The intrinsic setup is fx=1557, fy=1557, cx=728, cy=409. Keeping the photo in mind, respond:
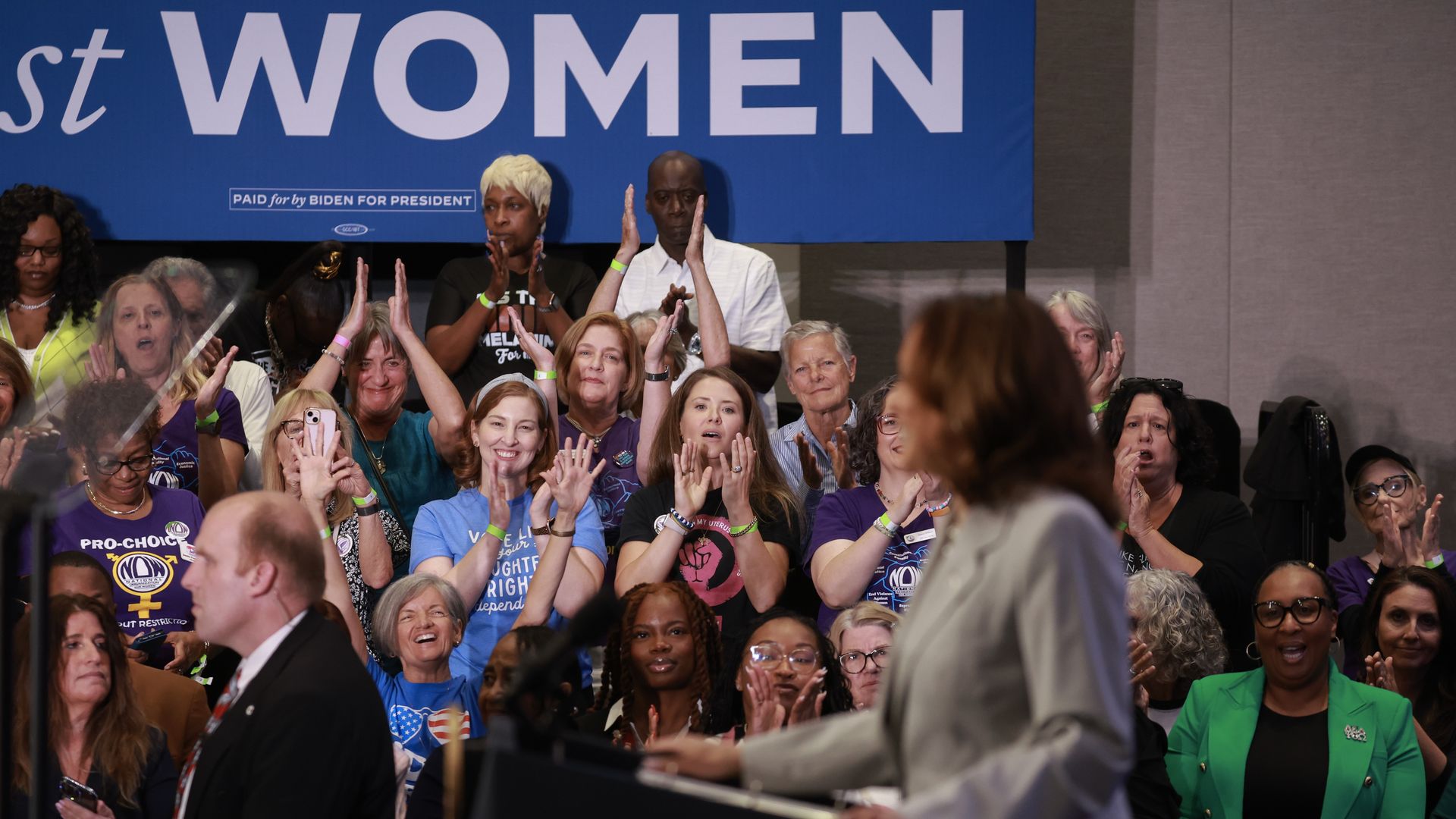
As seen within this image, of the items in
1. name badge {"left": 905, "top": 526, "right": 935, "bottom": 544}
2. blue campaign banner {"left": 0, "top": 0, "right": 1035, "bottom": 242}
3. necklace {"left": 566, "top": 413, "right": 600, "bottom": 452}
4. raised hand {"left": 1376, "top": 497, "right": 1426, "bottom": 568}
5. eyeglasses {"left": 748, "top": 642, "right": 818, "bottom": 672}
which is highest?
blue campaign banner {"left": 0, "top": 0, "right": 1035, "bottom": 242}

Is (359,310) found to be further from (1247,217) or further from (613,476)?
(1247,217)

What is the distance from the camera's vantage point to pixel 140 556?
390 centimetres

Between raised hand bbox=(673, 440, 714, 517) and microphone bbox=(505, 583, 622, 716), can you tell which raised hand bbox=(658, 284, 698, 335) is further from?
microphone bbox=(505, 583, 622, 716)

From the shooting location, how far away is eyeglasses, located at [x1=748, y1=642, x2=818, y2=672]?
11.0 ft

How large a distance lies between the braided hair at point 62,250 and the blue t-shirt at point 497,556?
1334mm

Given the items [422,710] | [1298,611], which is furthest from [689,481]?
[1298,611]

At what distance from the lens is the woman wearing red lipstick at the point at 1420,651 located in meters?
3.83

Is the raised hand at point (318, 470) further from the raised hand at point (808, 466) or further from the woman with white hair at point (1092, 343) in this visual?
the woman with white hair at point (1092, 343)

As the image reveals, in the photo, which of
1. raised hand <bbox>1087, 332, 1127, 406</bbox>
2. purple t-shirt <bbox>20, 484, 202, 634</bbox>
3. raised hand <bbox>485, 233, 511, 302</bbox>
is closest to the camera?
purple t-shirt <bbox>20, 484, 202, 634</bbox>

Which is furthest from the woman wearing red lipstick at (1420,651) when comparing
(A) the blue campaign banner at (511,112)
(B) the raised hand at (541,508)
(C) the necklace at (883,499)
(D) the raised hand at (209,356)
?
(D) the raised hand at (209,356)

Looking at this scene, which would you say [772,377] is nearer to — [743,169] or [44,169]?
[743,169]

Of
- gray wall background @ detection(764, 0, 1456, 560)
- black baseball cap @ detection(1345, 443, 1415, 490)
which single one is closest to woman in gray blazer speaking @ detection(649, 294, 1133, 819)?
black baseball cap @ detection(1345, 443, 1415, 490)

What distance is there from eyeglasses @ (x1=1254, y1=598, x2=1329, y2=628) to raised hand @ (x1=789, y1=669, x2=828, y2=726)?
110 cm

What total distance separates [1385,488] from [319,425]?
309 cm
